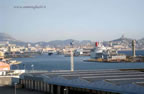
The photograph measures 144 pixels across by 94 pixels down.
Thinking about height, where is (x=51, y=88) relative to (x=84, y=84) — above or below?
below

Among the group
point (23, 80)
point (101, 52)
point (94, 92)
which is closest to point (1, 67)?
point (23, 80)

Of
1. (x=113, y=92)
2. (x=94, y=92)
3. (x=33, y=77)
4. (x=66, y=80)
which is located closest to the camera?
(x=113, y=92)

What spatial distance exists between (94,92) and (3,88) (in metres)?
4.06

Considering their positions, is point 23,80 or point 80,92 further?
point 23,80

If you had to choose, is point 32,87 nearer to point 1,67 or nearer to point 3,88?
point 3,88

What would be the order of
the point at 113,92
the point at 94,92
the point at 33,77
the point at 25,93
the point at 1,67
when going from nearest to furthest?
the point at 113,92, the point at 94,92, the point at 25,93, the point at 33,77, the point at 1,67

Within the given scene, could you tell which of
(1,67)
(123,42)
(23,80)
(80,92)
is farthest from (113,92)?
(123,42)

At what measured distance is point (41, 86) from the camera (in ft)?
33.8

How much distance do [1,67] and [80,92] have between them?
26.0ft

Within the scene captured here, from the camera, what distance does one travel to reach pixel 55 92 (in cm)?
960

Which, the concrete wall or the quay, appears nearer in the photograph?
the quay

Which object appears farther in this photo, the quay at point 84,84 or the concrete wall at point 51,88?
the concrete wall at point 51,88

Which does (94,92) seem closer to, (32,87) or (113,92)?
(113,92)

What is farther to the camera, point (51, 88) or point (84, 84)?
point (51, 88)
